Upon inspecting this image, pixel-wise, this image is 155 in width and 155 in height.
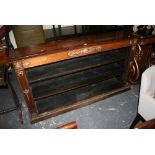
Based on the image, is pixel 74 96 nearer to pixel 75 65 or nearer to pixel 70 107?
pixel 70 107

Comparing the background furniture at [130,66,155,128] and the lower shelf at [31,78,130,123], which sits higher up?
the background furniture at [130,66,155,128]

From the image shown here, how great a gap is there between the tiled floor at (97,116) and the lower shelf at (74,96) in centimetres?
17

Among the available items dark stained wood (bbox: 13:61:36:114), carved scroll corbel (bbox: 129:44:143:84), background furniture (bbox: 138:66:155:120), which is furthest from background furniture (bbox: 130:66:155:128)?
dark stained wood (bbox: 13:61:36:114)

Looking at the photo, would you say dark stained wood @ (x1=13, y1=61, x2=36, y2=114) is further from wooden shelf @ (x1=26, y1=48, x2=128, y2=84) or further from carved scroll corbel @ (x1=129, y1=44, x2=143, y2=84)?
carved scroll corbel @ (x1=129, y1=44, x2=143, y2=84)

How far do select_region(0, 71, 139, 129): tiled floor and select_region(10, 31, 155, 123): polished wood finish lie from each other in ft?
0.34

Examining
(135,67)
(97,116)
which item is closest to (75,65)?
(97,116)

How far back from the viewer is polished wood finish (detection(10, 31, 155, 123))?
6.82 ft

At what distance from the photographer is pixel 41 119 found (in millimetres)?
2502

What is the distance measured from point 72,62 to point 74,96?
0.66m

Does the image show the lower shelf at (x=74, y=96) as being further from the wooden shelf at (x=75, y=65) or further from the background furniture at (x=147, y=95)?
the background furniture at (x=147, y=95)

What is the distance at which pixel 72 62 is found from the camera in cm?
302
